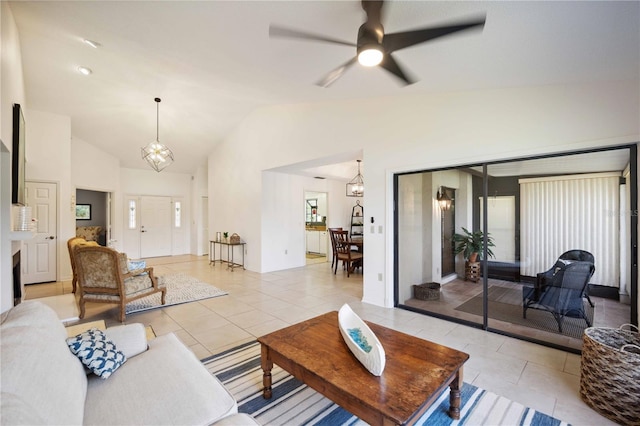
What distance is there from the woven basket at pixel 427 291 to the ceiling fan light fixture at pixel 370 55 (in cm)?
324

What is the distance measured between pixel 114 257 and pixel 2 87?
6.40 ft

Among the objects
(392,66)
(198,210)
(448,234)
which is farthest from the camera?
(198,210)

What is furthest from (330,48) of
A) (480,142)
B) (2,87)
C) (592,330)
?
(592,330)

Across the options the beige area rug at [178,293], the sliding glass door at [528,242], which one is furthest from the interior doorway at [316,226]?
the sliding glass door at [528,242]

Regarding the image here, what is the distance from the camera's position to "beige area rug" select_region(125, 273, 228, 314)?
4129 mm

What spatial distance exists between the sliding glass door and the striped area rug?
4.51 feet

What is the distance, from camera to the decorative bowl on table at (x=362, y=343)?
162cm

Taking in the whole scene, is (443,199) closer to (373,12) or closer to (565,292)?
(565,292)

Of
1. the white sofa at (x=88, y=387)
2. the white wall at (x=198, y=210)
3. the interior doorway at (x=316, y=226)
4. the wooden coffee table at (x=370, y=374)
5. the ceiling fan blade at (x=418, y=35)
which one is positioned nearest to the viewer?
the white sofa at (x=88, y=387)

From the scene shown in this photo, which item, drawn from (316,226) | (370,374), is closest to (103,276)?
(370,374)

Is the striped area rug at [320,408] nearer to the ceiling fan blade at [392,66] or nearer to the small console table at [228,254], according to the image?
the ceiling fan blade at [392,66]

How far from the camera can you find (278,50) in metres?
3.03

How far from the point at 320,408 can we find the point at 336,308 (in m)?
2.14

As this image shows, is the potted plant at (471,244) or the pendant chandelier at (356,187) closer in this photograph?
the potted plant at (471,244)
